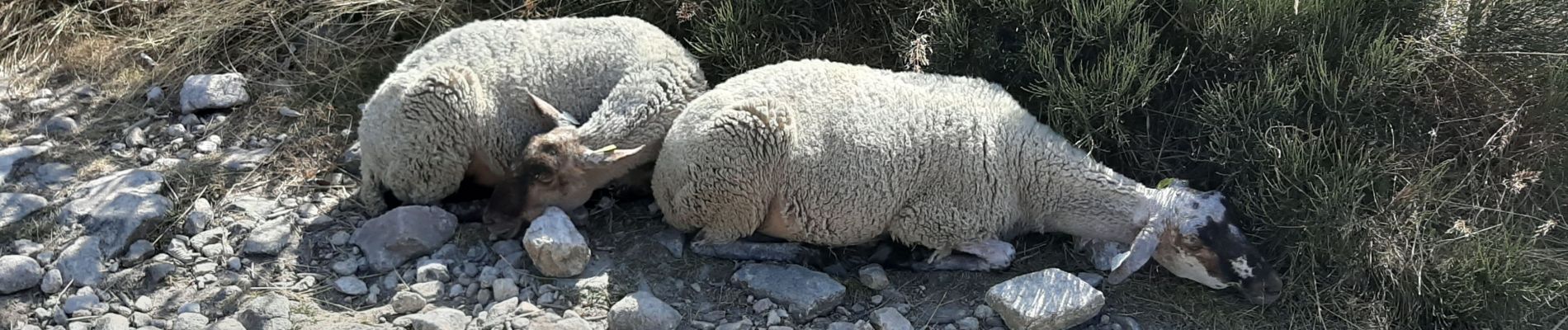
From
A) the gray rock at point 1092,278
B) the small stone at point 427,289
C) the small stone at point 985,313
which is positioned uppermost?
the gray rock at point 1092,278

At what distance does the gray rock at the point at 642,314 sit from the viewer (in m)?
5.17

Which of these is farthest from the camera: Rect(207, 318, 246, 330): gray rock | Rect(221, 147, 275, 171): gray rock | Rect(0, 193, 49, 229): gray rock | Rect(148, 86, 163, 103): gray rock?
Rect(148, 86, 163, 103): gray rock

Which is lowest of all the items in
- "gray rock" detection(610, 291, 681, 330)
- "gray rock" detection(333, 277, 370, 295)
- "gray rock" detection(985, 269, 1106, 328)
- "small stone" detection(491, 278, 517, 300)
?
"gray rock" detection(333, 277, 370, 295)

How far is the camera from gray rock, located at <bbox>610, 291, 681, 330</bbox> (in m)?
5.17

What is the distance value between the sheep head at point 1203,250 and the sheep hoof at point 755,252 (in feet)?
4.64

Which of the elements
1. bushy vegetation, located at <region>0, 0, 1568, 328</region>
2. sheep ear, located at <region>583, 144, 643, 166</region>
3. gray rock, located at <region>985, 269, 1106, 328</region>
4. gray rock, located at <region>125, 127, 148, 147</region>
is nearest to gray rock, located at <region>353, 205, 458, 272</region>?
sheep ear, located at <region>583, 144, 643, 166</region>

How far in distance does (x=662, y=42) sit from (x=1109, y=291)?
8.19 ft

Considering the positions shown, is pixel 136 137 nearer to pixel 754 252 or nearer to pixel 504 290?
pixel 504 290

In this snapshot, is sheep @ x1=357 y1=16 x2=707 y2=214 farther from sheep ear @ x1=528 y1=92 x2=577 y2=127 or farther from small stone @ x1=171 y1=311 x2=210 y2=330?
small stone @ x1=171 y1=311 x2=210 y2=330

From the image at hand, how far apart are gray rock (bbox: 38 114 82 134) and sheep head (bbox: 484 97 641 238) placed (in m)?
2.74

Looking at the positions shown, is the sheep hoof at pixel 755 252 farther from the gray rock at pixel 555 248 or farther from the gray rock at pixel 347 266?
the gray rock at pixel 347 266

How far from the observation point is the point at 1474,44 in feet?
20.2

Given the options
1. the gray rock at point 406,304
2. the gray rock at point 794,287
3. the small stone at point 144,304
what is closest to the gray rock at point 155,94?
the small stone at point 144,304

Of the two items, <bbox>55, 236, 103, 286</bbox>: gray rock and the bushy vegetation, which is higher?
the bushy vegetation
